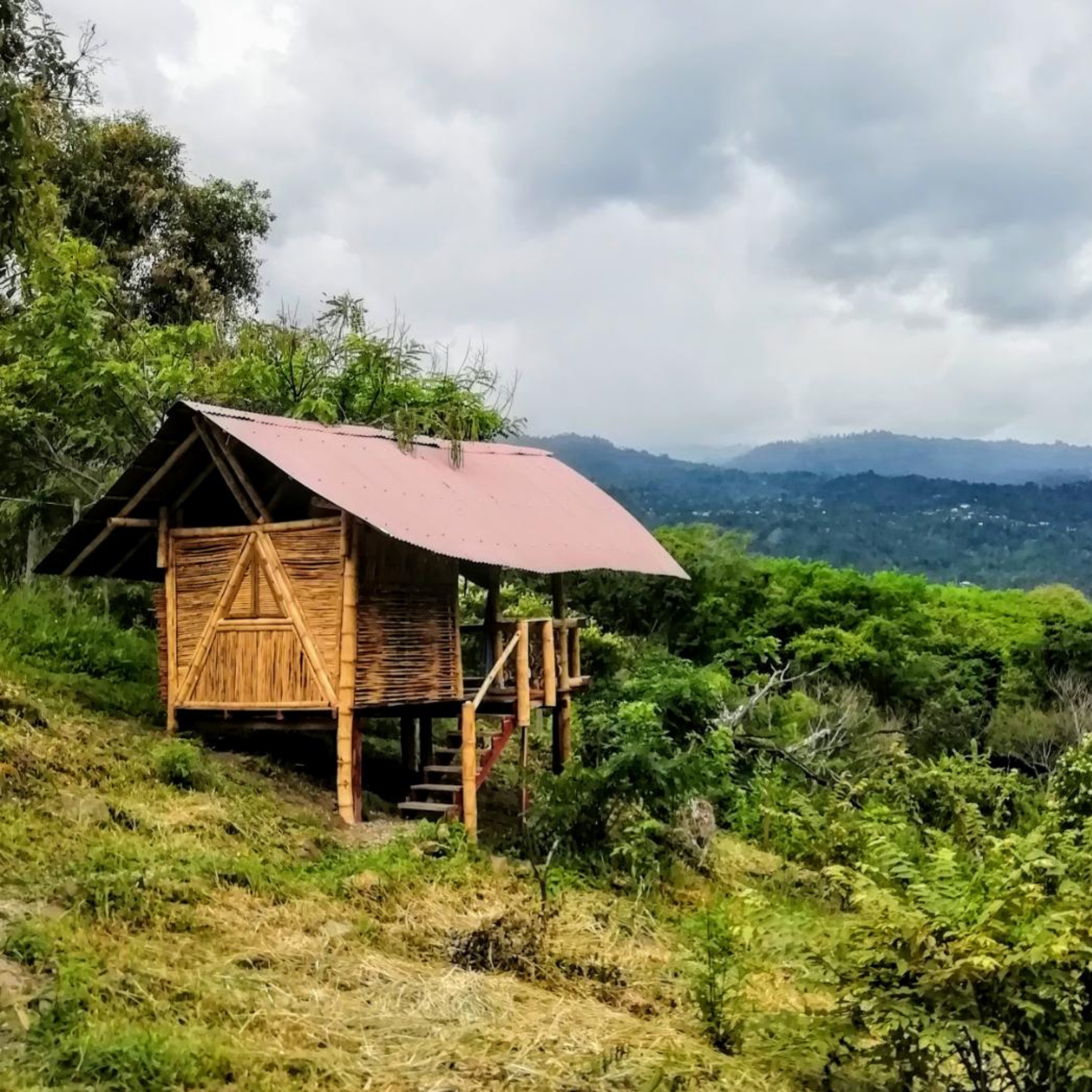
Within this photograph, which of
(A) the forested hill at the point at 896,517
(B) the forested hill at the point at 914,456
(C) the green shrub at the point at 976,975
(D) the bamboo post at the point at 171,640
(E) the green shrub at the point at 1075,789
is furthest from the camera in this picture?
(B) the forested hill at the point at 914,456

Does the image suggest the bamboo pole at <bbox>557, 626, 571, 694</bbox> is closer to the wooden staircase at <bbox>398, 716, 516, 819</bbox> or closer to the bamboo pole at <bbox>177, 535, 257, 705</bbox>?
the wooden staircase at <bbox>398, 716, 516, 819</bbox>

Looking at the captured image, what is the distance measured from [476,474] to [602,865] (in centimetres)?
488

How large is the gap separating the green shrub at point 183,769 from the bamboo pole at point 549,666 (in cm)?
389

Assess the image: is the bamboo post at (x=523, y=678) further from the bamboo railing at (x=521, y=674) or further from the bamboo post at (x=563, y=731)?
the bamboo post at (x=563, y=731)

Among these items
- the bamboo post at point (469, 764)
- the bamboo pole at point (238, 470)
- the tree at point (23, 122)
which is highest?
the tree at point (23, 122)

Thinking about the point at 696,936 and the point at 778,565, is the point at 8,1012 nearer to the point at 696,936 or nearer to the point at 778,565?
the point at 696,936

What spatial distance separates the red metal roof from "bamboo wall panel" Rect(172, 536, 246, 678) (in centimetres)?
137

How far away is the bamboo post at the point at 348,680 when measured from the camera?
11.4 meters

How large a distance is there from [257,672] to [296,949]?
192 inches

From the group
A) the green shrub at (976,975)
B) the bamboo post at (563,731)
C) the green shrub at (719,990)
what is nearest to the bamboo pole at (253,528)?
the bamboo post at (563,731)

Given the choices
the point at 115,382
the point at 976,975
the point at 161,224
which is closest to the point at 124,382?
the point at 115,382

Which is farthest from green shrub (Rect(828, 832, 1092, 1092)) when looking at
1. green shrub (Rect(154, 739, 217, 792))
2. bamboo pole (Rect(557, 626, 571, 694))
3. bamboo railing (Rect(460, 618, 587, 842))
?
bamboo pole (Rect(557, 626, 571, 694))

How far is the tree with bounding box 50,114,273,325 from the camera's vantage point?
25.0 metres

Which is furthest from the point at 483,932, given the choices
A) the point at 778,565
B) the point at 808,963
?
the point at 778,565
